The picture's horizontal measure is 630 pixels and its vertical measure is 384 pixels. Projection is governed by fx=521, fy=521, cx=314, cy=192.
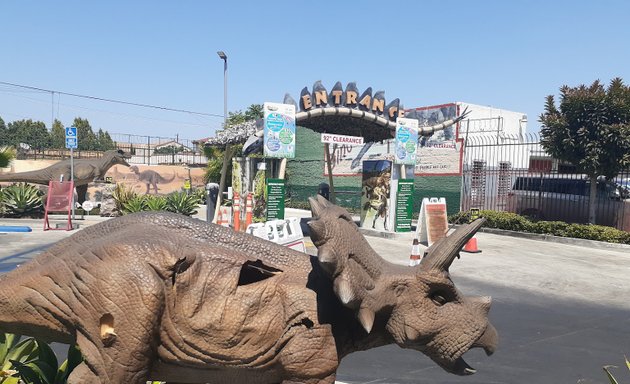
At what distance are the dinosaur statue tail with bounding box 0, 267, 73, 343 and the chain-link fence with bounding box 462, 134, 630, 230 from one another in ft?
56.1

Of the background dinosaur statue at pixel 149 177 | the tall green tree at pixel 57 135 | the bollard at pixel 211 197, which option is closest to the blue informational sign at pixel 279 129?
the bollard at pixel 211 197

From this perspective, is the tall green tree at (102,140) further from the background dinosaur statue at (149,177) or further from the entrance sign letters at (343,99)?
the entrance sign letters at (343,99)

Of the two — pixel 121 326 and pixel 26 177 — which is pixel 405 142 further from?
pixel 121 326

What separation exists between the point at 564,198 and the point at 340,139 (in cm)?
804

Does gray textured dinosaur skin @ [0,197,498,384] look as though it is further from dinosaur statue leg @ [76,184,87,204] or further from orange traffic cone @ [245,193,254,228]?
dinosaur statue leg @ [76,184,87,204]

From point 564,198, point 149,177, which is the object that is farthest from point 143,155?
point 564,198

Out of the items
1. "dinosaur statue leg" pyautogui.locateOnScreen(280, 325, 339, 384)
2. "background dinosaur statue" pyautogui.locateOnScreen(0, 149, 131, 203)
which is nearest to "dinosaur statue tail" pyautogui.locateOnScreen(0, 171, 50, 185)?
"background dinosaur statue" pyautogui.locateOnScreen(0, 149, 131, 203)

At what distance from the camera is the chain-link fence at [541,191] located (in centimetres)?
1662

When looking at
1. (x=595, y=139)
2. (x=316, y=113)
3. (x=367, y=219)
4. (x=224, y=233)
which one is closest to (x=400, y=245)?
(x=367, y=219)

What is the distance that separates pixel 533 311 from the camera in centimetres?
784

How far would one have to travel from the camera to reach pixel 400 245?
14000mm

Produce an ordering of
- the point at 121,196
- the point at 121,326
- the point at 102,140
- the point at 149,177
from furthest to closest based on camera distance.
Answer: the point at 102,140 < the point at 149,177 < the point at 121,196 < the point at 121,326

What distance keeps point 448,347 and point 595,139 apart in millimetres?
15480

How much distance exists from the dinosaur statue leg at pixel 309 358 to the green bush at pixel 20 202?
18280mm
